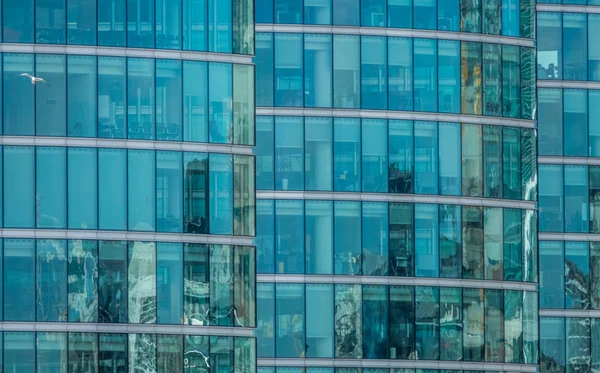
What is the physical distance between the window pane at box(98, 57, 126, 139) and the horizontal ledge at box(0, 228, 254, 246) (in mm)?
3506

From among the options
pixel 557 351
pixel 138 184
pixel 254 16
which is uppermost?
pixel 254 16

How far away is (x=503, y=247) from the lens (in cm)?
9156

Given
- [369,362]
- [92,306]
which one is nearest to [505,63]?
[369,362]

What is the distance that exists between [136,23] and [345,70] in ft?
36.0

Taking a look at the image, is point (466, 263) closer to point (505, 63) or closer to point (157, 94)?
point (505, 63)

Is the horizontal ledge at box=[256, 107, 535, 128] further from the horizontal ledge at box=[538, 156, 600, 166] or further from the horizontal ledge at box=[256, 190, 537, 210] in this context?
the horizontal ledge at box=[538, 156, 600, 166]

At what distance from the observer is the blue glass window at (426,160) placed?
90.7 m

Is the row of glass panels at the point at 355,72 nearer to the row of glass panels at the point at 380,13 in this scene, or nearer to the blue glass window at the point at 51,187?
the row of glass panels at the point at 380,13

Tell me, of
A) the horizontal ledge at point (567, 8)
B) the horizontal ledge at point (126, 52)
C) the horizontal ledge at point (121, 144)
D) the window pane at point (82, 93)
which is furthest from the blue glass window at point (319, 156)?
the horizontal ledge at point (567, 8)

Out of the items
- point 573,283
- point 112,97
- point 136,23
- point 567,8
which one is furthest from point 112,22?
point 573,283

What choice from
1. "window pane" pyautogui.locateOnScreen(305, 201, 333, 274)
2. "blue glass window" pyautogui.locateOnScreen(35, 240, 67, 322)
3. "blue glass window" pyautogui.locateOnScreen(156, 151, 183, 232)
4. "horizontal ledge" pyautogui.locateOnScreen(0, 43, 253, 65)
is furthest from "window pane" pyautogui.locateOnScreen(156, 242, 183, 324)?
"window pane" pyautogui.locateOnScreen(305, 201, 333, 274)

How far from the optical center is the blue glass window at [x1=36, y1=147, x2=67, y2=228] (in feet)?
267

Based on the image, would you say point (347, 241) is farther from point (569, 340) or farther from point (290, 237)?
point (569, 340)

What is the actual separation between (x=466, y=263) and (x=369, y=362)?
18.0 feet
